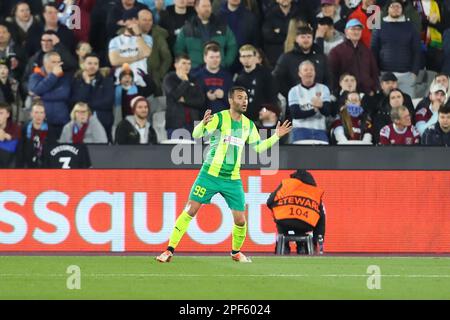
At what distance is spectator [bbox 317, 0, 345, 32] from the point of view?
20.1m

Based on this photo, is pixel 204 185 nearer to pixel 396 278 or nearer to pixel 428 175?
pixel 396 278

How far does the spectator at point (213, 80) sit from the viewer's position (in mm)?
18734

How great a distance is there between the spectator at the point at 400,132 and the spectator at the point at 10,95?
18.0ft

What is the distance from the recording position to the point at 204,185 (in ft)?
46.6

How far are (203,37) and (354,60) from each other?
2.39 metres

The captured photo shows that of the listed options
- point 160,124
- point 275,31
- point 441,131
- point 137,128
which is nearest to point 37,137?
point 137,128

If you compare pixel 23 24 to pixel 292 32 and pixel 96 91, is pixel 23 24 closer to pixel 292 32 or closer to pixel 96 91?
pixel 96 91

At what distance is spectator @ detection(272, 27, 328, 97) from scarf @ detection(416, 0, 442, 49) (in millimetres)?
2127

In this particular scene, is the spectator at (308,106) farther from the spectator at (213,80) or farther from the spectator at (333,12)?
the spectator at (333,12)

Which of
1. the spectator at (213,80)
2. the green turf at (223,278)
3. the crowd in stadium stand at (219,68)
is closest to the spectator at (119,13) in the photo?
the crowd in stadium stand at (219,68)

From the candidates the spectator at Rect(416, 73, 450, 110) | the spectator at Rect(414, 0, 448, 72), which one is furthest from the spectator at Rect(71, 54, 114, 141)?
the spectator at Rect(414, 0, 448, 72)

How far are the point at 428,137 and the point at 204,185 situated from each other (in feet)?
16.5

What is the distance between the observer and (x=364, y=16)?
20062 millimetres
